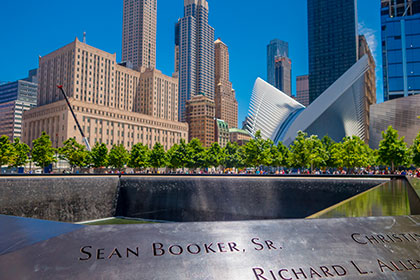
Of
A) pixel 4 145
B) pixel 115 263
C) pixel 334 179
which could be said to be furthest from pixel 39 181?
pixel 4 145

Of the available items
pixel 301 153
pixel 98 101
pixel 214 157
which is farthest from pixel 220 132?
pixel 301 153

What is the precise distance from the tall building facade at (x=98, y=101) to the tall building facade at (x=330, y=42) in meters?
76.6

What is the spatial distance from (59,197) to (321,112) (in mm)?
57900

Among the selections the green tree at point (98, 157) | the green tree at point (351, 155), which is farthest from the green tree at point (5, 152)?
the green tree at point (351, 155)

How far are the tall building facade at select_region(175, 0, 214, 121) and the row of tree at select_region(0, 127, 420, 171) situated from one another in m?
124

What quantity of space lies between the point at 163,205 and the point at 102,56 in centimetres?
9586

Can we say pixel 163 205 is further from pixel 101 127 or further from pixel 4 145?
pixel 101 127

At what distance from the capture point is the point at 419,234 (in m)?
4.14

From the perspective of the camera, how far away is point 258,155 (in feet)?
167

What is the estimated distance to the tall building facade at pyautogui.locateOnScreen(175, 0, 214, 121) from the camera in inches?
7470

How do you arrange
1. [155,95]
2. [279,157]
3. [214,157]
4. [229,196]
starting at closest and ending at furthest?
[229,196] < [279,157] < [214,157] < [155,95]

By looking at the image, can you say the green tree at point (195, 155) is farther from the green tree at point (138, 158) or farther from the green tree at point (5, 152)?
the green tree at point (5, 152)

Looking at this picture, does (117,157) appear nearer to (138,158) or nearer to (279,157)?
(138,158)

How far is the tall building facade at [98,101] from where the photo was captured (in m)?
88.0
